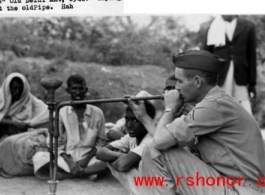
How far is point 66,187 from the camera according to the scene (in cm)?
381

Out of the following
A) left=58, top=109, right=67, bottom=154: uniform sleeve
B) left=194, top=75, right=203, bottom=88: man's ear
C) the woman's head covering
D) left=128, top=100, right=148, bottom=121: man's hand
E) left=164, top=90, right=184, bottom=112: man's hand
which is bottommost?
left=58, top=109, right=67, bottom=154: uniform sleeve

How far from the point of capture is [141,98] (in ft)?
10.1

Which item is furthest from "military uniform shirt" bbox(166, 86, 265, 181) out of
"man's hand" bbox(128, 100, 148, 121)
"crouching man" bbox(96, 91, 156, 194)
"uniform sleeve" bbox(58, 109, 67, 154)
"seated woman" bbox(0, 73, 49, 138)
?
"seated woman" bbox(0, 73, 49, 138)

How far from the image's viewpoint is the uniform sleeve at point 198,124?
2.55m

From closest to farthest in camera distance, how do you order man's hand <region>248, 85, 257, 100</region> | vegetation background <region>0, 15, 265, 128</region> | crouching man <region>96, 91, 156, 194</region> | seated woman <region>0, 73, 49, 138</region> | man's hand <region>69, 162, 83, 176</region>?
1. crouching man <region>96, 91, 156, 194</region>
2. man's hand <region>69, 162, 83, 176</region>
3. seated woman <region>0, 73, 49, 138</region>
4. man's hand <region>248, 85, 257, 100</region>
5. vegetation background <region>0, 15, 265, 128</region>

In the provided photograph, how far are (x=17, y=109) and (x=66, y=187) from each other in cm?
137

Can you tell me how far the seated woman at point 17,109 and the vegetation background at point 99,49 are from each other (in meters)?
1.07

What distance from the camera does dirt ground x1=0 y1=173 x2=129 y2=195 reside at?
3.70 meters

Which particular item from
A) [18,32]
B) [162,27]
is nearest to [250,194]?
[162,27]

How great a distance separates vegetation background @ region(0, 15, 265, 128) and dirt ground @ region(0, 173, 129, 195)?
2008 mm

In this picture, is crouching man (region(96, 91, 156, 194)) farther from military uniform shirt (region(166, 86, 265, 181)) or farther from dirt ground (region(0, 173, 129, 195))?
military uniform shirt (region(166, 86, 265, 181))

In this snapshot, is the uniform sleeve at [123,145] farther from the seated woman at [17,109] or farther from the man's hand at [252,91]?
the man's hand at [252,91]

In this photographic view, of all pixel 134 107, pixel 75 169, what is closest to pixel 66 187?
pixel 75 169

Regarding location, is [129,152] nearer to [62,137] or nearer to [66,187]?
[66,187]
